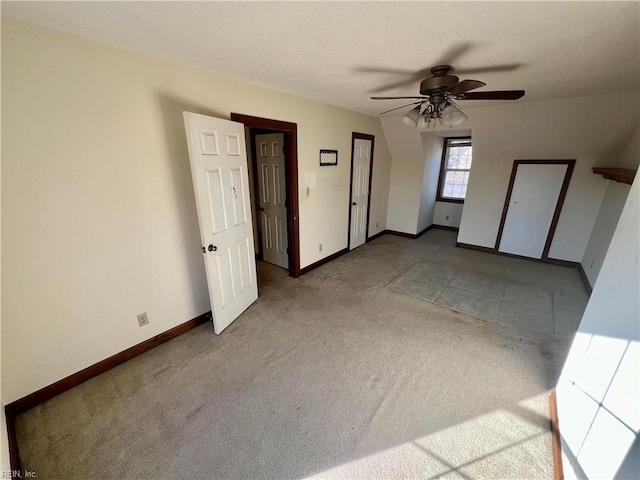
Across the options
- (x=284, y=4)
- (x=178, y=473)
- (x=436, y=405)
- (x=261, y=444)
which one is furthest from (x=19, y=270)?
(x=436, y=405)

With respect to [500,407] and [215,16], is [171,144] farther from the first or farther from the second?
[500,407]

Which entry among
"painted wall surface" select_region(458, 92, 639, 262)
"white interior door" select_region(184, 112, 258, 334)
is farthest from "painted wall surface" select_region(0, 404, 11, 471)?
"painted wall surface" select_region(458, 92, 639, 262)

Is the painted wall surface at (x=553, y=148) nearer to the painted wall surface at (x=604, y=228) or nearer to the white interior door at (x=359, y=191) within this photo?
the painted wall surface at (x=604, y=228)

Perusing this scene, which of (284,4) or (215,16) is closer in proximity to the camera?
(284,4)

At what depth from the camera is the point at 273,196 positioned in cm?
361

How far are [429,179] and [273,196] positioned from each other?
3.50 m

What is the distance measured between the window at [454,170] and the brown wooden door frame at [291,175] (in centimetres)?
415

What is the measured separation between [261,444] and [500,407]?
1.58 meters

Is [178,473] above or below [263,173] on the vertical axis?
below

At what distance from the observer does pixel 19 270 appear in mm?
1556

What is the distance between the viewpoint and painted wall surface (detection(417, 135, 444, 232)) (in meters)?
5.01

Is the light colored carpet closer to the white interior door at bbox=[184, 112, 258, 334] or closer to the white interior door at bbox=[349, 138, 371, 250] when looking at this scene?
the white interior door at bbox=[184, 112, 258, 334]

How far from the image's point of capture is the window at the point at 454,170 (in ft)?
18.2

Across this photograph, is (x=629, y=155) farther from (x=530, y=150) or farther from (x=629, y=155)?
(x=530, y=150)
